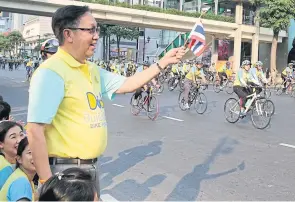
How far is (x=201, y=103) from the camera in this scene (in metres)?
13.0

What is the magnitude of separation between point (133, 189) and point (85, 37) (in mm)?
2908

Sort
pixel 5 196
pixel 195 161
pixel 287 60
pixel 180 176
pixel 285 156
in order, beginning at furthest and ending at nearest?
pixel 287 60 < pixel 285 156 < pixel 195 161 < pixel 180 176 < pixel 5 196

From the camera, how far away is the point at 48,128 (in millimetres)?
2363

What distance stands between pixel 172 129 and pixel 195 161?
325 centimetres

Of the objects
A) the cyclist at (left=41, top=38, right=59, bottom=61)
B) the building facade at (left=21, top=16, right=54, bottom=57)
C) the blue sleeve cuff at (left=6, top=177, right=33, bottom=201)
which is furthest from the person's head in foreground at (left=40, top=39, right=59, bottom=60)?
the building facade at (left=21, top=16, right=54, bottom=57)

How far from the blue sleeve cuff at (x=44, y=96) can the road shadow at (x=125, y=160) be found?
296 cm

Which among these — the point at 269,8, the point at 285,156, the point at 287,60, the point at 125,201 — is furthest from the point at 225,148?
the point at 287,60

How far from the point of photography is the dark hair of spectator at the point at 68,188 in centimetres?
170

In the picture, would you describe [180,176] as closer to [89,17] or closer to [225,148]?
[225,148]

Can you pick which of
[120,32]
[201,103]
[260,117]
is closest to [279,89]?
[201,103]

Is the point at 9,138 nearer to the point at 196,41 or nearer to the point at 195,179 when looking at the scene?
the point at 196,41

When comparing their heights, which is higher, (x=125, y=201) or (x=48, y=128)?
(x=48, y=128)

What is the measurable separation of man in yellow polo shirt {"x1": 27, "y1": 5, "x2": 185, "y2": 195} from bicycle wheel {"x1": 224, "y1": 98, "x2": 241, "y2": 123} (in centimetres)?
893

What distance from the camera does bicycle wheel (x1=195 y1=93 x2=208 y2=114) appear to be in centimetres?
1290
